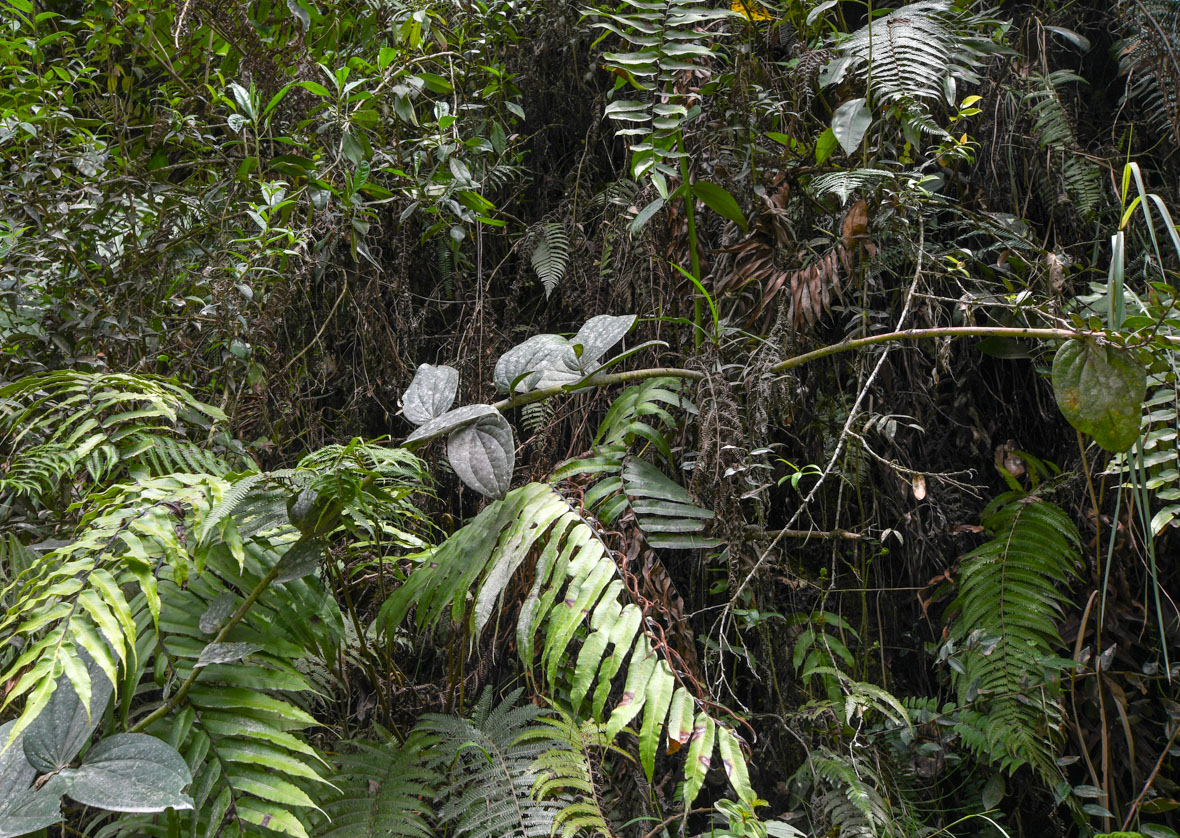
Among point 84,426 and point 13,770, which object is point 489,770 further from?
point 84,426

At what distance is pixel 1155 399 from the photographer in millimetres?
1537

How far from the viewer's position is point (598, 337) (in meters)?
1.56

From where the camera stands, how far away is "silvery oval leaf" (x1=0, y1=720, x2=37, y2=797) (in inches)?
47.7

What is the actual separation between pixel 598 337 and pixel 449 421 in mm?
332

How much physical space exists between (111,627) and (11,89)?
7.09 ft

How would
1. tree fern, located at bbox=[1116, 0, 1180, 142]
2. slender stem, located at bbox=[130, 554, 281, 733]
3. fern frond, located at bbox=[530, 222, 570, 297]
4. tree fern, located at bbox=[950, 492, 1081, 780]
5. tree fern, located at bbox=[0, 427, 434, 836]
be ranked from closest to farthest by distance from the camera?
tree fern, located at bbox=[0, 427, 434, 836]
slender stem, located at bbox=[130, 554, 281, 733]
tree fern, located at bbox=[950, 492, 1081, 780]
tree fern, located at bbox=[1116, 0, 1180, 142]
fern frond, located at bbox=[530, 222, 570, 297]

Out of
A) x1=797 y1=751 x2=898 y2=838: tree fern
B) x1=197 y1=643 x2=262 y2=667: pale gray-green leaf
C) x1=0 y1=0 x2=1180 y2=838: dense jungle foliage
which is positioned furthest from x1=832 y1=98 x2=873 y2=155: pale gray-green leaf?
x1=197 y1=643 x2=262 y2=667: pale gray-green leaf

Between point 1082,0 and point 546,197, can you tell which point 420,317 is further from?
point 1082,0

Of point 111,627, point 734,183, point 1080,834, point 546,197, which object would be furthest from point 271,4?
point 1080,834

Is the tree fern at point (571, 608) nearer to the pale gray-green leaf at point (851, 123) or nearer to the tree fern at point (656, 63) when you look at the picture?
the tree fern at point (656, 63)

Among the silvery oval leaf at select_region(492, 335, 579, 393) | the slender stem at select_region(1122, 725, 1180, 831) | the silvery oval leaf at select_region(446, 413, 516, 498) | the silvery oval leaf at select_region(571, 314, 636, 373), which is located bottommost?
the slender stem at select_region(1122, 725, 1180, 831)

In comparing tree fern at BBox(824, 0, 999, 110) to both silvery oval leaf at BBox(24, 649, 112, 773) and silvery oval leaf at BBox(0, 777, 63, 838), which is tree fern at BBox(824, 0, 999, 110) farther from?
silvery oval leaf at BBox(0, 777, 63, 838)

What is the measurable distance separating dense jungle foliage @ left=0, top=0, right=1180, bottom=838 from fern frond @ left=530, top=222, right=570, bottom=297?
0.02 metres

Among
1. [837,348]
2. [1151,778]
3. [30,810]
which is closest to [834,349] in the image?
[837,348]
